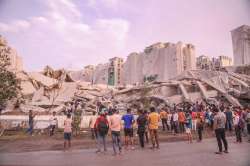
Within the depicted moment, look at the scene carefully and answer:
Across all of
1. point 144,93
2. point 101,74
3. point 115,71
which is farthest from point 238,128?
point 101,74

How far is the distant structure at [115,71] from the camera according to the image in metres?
103

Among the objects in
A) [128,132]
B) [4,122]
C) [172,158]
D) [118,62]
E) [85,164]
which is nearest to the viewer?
[85,164]

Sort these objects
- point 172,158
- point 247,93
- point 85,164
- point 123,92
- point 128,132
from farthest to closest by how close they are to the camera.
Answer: point 123,92 → point 247,93 → point 128,132 → point 172,158 → point 85,164

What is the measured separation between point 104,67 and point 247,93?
88.8m

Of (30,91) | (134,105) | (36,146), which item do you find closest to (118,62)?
(30,91)

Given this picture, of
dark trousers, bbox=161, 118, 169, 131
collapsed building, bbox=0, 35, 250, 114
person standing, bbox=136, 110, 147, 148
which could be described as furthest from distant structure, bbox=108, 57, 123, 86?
person standing, bbox=136, 110, 147, 148

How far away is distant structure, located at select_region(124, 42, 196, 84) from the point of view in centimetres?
7712

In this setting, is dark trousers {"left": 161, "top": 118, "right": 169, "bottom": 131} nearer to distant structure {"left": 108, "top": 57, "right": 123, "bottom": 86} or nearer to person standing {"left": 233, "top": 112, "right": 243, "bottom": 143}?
person standing {"left": 233, "top": 112, "right": 243, "bottom": 143}

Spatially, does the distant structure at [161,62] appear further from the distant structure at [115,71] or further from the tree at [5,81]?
the tree at [5,81]

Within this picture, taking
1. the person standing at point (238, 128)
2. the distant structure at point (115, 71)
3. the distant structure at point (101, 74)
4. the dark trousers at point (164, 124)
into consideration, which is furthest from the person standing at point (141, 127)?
the distant structure at point (101, 74)

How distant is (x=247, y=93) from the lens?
2434 cm

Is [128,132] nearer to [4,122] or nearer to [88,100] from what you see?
[4,122]

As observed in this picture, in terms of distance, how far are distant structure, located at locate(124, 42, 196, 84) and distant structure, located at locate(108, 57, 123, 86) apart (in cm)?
813

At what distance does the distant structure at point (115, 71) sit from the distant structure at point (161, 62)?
8.13 meters
